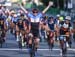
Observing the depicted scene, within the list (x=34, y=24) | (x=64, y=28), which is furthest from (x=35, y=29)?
(x=64, y=28)

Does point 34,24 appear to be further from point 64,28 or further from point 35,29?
point 64,28

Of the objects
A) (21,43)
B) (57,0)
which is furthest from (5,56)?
(57,0)

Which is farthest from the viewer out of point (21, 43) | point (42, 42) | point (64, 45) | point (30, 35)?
point (42, 42)

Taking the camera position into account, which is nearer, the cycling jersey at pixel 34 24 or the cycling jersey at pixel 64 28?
the cycling jersey at pixel 34 24

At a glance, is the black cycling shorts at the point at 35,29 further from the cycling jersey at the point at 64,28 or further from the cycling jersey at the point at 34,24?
the cycling jersey at the point at 64,28

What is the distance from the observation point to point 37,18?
16297 millimetres

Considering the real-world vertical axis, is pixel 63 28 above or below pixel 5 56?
above

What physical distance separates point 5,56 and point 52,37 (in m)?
2.56

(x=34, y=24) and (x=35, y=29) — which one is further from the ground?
(x=34, y=24)

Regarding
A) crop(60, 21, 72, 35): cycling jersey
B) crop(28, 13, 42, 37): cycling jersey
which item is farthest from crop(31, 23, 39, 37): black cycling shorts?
crop(60, 21, 72, 35): cycling jersey

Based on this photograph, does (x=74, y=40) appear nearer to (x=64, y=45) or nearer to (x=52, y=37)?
(x=52, y=37)

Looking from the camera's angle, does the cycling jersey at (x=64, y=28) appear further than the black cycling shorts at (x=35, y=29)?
Yes

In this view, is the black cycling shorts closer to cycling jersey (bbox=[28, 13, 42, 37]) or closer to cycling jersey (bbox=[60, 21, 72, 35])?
cycling jersey (bbox=[28, 13, 42, 37])

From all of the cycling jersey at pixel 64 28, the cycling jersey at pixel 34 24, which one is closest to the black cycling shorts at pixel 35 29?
the cycling jersey at pixel 34 24
